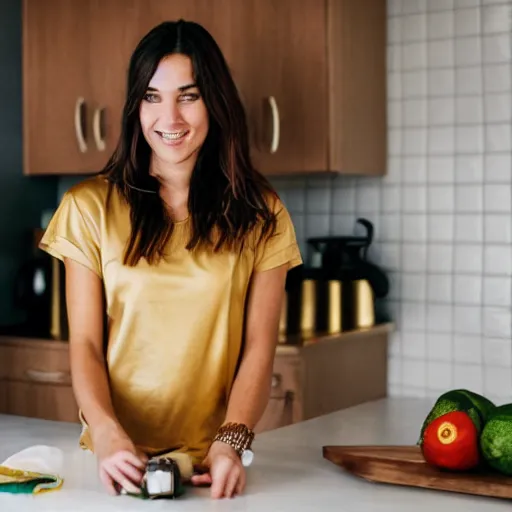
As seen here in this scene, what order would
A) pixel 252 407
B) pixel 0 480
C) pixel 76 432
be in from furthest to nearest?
pixel 76 432, pixel 252 407, pixel 0 480

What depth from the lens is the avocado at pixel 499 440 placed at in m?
1.40

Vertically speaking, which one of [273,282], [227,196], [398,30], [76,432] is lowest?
[76,432]

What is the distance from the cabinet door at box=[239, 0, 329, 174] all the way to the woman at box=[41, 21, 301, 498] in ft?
2.99

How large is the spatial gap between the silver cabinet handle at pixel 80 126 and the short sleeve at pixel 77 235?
1.30 meters

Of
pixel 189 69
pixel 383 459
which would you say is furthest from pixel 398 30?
pixel 383 459

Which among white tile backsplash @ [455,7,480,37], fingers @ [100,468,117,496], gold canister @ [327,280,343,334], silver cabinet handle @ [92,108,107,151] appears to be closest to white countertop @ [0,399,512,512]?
fingers @ [100,468,117,496]

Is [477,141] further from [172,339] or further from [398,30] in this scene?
[172,339]

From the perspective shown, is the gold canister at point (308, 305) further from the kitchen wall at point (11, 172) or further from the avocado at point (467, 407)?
the avocado at point (467, 407)

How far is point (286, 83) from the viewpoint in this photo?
2.71m

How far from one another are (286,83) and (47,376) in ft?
3.46

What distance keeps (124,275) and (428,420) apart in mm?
542

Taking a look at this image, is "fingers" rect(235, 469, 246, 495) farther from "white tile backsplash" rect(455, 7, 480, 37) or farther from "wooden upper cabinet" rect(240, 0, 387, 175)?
"white tile backsplash" rect(455, 7, 480, 37)

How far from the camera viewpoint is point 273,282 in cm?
175

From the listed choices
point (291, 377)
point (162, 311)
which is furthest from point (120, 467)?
point (291, 377)
